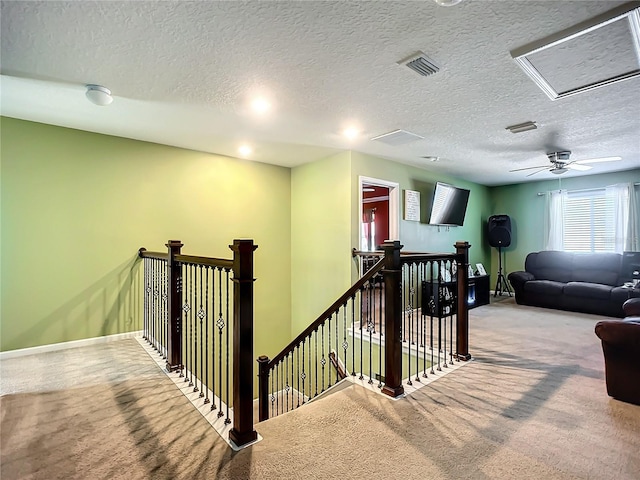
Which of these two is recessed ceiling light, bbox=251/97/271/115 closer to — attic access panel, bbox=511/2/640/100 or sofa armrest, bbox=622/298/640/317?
attic access panel, bbox=511/2/640/100

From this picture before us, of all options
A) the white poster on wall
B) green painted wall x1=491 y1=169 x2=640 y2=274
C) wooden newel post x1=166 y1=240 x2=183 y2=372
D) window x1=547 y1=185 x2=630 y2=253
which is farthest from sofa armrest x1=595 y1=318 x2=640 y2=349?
green painted wall x1=491 y1=169 x2=640 y2=274

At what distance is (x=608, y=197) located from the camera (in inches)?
239

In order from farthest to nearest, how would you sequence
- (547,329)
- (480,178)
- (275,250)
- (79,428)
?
(480,178) < (275,250) < (547,329) < (79,428)

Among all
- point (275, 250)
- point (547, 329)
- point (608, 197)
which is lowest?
point (547, 329)

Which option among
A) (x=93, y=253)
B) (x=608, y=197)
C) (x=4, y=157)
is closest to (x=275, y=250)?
(x=93, y=253)

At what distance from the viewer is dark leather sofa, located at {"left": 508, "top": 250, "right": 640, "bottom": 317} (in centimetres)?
525

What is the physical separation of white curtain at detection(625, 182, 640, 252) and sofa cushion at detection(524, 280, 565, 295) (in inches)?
53.5

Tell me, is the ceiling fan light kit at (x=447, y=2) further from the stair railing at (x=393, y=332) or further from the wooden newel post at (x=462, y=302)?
the wooden newel post at (x=462, y=302)

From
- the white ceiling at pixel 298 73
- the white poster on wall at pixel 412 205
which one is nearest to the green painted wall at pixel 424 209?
the white poster on wall at pixel 412 205

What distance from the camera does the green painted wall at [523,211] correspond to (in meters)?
6.81

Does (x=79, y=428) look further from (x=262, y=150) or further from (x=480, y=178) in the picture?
(x=480, y=178)

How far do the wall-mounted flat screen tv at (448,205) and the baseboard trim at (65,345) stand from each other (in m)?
5.12

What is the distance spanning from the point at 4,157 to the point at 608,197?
9168 mm

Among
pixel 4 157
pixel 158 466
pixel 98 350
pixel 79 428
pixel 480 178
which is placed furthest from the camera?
pixel 480 178
